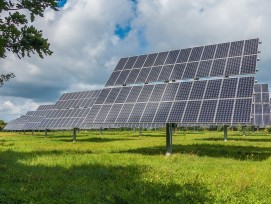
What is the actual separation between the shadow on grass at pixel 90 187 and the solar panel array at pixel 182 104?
→ 20.2 feet

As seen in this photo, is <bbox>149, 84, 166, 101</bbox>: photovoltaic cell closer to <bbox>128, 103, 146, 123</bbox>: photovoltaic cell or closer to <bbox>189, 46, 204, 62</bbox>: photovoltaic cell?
<bbox>128, 103, 146, 123</bbox>: photovoltaic cell

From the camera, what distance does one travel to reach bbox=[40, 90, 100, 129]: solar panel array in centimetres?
3912

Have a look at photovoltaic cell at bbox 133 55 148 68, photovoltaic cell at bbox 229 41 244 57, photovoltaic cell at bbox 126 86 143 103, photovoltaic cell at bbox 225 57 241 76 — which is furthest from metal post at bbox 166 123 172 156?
photovoltaic cell at bbox 133 55 148 68

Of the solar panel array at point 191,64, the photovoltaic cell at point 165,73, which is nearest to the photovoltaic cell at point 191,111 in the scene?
the solar panel array at point 191,64

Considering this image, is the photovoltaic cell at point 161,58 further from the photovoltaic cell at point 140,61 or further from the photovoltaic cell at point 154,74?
the photovoltaic cell at point 140,61

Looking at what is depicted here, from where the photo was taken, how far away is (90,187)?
11602 mm

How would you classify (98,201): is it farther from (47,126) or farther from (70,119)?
(47,126)

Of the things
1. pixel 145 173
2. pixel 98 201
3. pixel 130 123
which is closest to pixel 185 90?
pixel 130 123

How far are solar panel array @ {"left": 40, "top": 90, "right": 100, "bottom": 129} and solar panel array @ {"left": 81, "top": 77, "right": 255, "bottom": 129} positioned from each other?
1302cm

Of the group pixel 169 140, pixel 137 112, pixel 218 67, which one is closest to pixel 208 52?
pixel 218 67

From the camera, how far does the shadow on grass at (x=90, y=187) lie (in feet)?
33.1

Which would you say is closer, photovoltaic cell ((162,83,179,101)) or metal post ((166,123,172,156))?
metal post ((166,123,172,156))

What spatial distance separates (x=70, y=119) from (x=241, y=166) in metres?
26.8

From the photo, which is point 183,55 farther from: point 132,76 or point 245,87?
point 245,87
